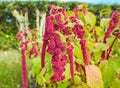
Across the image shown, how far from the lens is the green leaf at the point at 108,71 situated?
1.81 metres

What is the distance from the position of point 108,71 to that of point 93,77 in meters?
0.16

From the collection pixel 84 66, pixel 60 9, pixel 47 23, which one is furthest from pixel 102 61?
pixel 47 23

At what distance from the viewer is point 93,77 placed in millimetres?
1677

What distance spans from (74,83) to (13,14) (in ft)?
43.6

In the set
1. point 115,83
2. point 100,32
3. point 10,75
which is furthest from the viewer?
point 10,75

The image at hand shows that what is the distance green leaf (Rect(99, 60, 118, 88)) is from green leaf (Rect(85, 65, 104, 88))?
0.12 metres

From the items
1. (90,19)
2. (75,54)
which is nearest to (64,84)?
(75,54)

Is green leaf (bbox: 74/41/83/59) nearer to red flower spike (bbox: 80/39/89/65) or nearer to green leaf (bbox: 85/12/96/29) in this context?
red flower spike (bbox: 80/39/89/65)

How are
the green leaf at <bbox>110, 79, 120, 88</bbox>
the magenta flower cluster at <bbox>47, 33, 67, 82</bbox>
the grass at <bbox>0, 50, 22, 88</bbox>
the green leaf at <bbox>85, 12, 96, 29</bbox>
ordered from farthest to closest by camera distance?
the grass at <bbox>0, 50, 22, 88</bbox> → the green leaf at <bbox>85, 12, 96, 29</bbox> → the green leaf at <bbox>110, 79, 120, 88</bbox> → the magenta flower cluster at <bbox>47, 33, 67, 82</bbox>

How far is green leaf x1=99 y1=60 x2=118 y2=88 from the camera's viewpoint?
1810mm

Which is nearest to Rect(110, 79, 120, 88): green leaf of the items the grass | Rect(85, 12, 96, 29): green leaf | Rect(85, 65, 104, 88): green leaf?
Rect(85, 65, 104, 88): green leaf

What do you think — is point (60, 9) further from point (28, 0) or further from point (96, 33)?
point (28, 0)

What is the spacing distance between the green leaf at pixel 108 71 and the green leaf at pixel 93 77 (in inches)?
4.8

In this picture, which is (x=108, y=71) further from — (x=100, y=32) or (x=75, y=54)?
(x=100, y=32)
